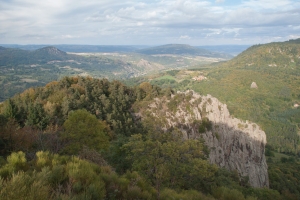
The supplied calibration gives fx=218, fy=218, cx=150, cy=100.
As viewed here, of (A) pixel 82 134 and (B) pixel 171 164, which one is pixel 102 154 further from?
(B) pixel 171 164

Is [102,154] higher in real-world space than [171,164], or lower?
lower

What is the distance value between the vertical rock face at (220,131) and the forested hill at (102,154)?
1.42m

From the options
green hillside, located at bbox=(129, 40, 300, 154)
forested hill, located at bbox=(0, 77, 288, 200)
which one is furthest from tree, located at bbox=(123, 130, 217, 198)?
green hillside, located at bbox=(129, 40, 300, 154)

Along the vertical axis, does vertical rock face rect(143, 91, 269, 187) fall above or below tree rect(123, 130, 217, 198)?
below

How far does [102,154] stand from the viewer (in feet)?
64.1

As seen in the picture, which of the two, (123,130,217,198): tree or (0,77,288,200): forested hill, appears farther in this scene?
(123,130,217,198): tree

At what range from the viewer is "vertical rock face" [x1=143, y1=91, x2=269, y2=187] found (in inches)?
1362

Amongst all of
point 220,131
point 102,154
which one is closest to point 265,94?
point 220,131

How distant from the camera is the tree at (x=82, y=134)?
71.7 feet

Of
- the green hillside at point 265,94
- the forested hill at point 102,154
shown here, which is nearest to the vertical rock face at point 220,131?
the forested hill at point 102,154

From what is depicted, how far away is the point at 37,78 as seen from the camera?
190 meters

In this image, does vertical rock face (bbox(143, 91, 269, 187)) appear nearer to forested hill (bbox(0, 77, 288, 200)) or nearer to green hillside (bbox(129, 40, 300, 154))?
forested hill (bbox(0, 77, 288, 200))

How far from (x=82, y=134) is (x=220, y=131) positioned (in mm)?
22994

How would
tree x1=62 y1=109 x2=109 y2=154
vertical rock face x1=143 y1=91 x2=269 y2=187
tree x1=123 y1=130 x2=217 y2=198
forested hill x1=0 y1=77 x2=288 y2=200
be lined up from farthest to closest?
vertical rock face x1=143 y1=91 x2=269 y2=187 < tree x1=62 y1=109 x2=109 y2=154 < tree x1=123 y1=130 x2=217 y2=198 < forested hill x1=0 y1=77 x2=288 y2=200
